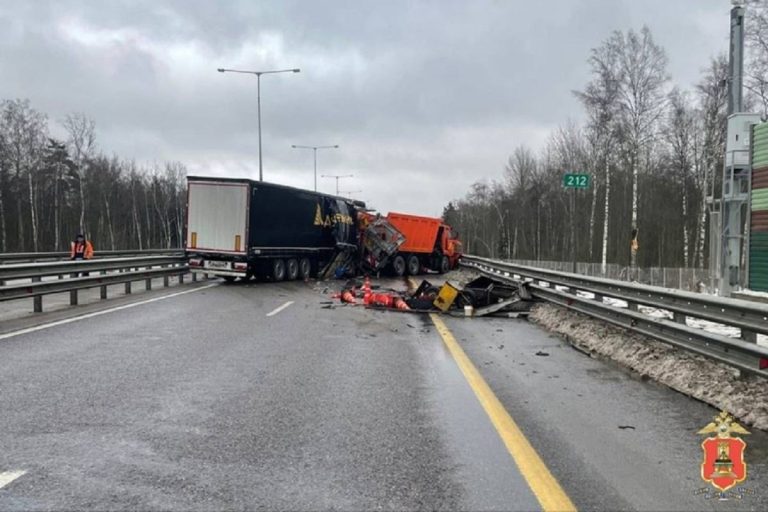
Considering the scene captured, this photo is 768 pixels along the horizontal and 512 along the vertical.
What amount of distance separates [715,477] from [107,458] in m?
4.02

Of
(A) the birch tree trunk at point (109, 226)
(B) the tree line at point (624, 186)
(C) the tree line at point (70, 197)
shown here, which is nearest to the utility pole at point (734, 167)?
(B) the tree line at point (624, 186)

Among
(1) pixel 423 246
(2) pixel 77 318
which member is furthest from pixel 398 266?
(2) pixel 77 318

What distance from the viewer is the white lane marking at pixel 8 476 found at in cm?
370

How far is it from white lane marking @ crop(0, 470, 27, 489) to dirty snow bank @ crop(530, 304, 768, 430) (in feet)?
17.9

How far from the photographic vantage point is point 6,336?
9.09m

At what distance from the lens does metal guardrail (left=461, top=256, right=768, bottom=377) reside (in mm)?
5750

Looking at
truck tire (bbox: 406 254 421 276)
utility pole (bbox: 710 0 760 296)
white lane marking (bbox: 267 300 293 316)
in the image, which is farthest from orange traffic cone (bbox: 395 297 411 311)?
truck tire (bbox: 406 254 421 276)

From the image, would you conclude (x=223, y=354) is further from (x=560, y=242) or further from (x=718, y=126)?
(x=560, y=242)

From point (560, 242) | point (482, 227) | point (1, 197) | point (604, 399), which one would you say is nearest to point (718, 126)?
point (560, 242)

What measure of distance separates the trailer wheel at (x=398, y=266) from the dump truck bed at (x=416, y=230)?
48cm

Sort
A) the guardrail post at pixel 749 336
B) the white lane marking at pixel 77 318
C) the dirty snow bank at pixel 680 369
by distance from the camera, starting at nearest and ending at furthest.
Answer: the dirty snow bank at pixel 680 369, the guardrail post at pixel 749 336, the white lane marking at pixel 77 318

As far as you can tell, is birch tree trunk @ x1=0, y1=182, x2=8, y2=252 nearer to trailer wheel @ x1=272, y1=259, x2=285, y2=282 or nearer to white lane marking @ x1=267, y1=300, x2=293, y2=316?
trailer wheel @ x1=272, y1=259, x2=285, y2=282

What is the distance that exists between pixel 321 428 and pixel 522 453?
1623 millimetres

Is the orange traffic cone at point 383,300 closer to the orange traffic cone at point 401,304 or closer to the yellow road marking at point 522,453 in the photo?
the orange traffic cone at point 401,304
